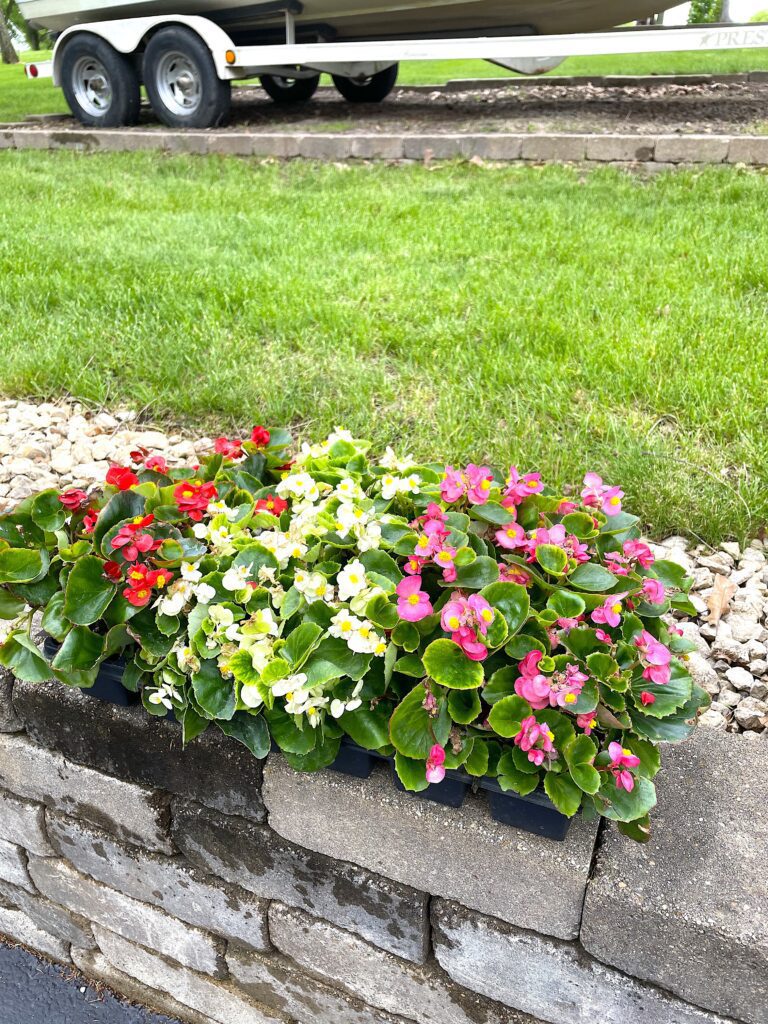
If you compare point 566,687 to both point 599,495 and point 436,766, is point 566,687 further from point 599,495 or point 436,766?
point 599,495

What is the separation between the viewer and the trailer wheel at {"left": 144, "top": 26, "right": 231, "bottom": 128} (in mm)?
7254

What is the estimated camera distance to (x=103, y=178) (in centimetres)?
612

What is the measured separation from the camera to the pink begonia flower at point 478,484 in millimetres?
1475

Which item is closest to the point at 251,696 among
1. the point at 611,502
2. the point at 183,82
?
the point at 611,502

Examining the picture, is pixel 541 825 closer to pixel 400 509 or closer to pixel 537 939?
pixel 537 939

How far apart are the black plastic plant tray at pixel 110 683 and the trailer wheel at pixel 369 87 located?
9.14 metres

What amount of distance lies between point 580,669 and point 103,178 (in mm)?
6107

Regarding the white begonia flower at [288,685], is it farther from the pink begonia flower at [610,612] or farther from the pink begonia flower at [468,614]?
the pink begonia flower at [610,612]

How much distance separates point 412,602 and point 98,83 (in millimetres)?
8691

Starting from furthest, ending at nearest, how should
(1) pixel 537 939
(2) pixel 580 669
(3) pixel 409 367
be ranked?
(3) pixel 409 367 → (1) pixel 537 939 → (2) pixel 580 669

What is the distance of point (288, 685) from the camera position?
4.11ft

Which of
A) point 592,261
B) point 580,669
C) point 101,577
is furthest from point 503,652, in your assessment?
point 592,261

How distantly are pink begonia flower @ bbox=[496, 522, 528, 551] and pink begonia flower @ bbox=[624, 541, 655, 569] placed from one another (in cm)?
19

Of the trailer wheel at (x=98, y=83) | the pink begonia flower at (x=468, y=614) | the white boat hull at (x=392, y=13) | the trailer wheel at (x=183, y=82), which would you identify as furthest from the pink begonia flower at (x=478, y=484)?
the trailer wheel at (x=98, y=83)
